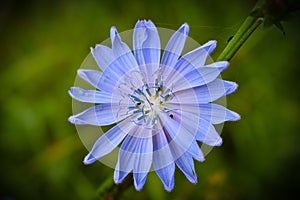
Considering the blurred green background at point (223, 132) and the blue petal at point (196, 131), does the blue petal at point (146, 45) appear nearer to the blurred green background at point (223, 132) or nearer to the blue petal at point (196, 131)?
the blue petal at point (196, 131)

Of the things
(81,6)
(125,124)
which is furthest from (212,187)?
(81,6)

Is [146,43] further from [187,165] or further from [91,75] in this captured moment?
[187,165]

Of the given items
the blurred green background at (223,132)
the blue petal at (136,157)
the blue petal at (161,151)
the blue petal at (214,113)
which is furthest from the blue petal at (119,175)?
the blurred green background at (223,132)

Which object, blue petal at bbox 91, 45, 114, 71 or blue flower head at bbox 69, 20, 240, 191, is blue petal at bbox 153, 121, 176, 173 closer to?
blue flower head at bbox 69, 20, 240, 191

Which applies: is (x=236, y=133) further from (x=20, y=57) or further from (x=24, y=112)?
(x=20, y=57)

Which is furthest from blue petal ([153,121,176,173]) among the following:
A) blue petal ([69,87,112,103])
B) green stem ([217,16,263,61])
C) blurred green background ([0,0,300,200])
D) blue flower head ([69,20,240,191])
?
blurred green background ([0,0,300,200])

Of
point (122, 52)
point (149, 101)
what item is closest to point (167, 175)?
point (149, 101)
